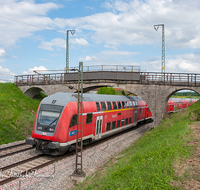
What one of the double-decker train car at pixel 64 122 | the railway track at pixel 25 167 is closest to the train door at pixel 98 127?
the double-decker train car at pixel 64 122

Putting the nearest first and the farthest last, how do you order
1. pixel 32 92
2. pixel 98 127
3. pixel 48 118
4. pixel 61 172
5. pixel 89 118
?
pixel 61 172
pixel 48 118
pixel 89 118
pixel 98 127
pixel 32 92

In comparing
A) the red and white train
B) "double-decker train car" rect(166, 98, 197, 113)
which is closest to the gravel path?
the red and white train

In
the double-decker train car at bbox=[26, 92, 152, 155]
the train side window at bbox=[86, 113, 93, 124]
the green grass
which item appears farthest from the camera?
the green grass

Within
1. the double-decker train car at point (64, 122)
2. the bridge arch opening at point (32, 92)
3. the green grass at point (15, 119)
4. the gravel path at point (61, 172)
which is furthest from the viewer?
the bridge arch opening at point (32, 92)

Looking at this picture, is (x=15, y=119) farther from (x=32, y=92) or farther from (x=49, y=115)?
(x=32, y=92)

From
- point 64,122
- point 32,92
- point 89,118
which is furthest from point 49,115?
point 32,92

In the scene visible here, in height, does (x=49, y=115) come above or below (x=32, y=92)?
below

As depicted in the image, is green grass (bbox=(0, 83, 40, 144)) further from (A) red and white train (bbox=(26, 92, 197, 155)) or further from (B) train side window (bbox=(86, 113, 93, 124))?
(B) train side window (bbox=(86, 113, 93, 124))

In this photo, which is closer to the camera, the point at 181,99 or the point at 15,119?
the point at 15,119

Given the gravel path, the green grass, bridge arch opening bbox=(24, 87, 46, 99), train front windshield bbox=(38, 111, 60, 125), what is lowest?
the gravel path

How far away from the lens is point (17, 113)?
19938 mm

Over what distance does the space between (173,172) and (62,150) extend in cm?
655

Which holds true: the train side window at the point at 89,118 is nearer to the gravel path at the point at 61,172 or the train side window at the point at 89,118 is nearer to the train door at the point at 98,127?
the train door at the point at 98,127

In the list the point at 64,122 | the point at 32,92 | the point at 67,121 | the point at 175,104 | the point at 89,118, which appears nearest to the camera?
the point at 64,122
